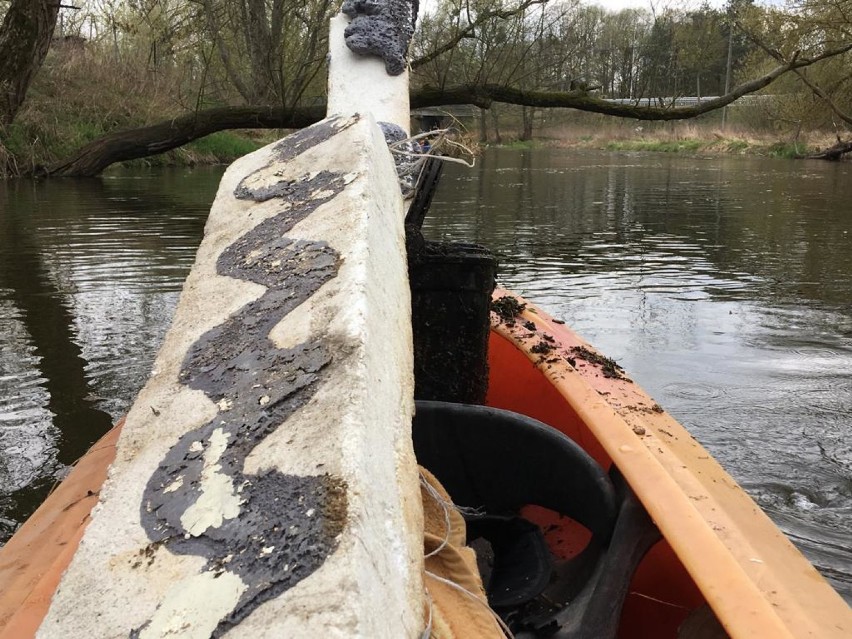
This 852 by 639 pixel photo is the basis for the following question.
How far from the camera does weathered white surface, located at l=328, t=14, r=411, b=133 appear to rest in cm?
267

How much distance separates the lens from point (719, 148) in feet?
98.2

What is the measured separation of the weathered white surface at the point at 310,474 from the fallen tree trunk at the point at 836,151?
26.5 m

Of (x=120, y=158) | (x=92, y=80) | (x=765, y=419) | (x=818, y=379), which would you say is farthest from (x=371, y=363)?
(x=92, y=80)

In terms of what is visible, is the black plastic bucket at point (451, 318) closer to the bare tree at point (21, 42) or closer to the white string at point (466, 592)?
the white string at point (466, 592)

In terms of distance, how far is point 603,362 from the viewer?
8.77ft

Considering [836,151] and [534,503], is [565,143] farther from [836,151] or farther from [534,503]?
[534,503]

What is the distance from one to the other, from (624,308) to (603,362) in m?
3.78

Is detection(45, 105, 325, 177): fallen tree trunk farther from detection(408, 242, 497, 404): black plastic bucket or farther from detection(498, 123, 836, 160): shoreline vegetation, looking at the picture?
detection(498, 123, 836, 160): shoreline vegetation

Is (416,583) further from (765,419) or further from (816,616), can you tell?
(765,419)

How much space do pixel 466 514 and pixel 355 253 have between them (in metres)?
1.07

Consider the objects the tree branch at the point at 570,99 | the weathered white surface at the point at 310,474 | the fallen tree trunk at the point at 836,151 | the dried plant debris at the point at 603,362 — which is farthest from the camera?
the fallen tree trunk at the point at 836,151

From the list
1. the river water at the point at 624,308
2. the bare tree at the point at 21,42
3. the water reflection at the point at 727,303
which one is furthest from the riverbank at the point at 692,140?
the bare tree at the point at 21,42

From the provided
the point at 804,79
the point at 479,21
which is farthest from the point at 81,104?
the point at 804,79

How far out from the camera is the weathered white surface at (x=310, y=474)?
92 cm
